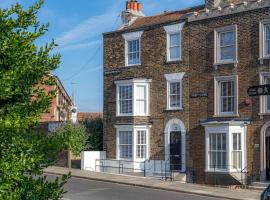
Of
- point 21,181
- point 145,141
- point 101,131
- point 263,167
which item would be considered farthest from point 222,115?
point 21,181

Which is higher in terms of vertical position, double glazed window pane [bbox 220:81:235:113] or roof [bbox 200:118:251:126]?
double glazed window pane [bbox 220:81:235:113]

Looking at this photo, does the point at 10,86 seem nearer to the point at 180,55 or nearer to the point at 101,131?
the point at 180,55

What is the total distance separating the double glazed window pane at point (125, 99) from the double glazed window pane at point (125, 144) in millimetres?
1405

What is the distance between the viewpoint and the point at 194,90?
31.4 metres

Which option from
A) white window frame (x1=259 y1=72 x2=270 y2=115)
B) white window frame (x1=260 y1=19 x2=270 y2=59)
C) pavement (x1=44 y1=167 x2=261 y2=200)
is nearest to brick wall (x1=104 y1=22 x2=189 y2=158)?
pavement (x1=44 y1=167 x2=261 y2=200)

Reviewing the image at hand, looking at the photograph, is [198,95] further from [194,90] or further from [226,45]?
[226,45]

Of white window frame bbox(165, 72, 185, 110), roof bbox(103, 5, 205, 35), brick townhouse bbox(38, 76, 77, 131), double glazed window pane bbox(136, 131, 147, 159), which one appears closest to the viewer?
white window frame bbox(165, 72, 185, 110)

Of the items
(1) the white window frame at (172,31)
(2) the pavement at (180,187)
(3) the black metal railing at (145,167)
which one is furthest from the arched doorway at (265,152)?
(1) the white window frame at (172,31)

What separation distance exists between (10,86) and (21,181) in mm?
1006

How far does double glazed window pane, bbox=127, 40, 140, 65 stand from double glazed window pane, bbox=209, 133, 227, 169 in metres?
7.62

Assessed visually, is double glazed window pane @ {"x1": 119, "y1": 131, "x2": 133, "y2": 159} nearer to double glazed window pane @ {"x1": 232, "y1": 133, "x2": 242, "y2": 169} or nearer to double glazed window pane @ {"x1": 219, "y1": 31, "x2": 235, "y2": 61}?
double glazed window pane @ {"x1": 232, "y1": 133, "x2": 242, "y2": 169}

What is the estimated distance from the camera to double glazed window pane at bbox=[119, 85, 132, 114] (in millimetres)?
34094

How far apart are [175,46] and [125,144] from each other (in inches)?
275

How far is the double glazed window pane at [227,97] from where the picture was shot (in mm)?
29812
